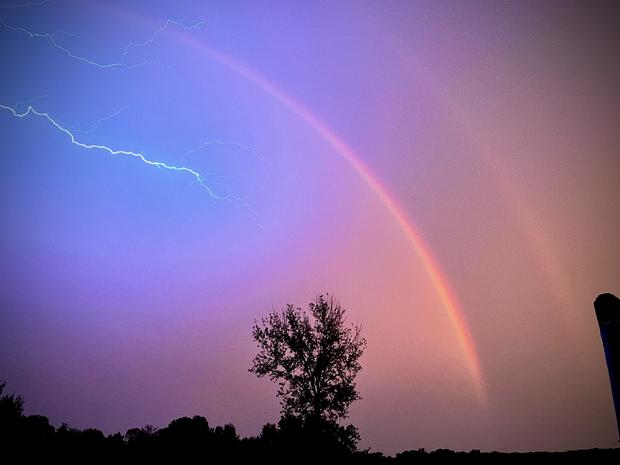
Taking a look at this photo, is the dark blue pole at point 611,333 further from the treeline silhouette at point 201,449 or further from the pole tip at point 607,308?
the treeline silhouette at point 201,449

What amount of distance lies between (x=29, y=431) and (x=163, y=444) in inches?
243

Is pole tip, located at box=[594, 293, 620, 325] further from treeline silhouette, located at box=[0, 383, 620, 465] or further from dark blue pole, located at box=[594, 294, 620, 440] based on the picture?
treeline silhouette, located at box=[0, 383, 620, 465]

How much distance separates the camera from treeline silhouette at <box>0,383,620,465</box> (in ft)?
57.4

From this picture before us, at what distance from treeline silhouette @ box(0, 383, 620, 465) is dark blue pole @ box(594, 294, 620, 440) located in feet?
37.0


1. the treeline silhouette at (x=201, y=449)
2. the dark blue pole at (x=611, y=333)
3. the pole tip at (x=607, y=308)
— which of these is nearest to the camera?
the dark blue pole at (x=611, y=333)

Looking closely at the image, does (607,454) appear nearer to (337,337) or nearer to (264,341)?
(337,337)

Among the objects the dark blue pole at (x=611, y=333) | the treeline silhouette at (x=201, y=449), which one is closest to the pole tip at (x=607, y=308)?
the dark blue pole at (x=611, y=333)

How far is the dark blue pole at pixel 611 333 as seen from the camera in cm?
752

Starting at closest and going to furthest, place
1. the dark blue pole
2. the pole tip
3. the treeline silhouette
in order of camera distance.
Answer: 1. the dark blue pole
2. the pole tip
3. the treeline silhouette

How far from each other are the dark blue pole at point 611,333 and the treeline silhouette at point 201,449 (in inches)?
444

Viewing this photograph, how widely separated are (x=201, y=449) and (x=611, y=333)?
67.1 feet

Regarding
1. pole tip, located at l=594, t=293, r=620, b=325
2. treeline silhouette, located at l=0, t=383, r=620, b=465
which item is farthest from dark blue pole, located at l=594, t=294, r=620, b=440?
treeline silhouette, located at l=0, t=383, r=620, b=465

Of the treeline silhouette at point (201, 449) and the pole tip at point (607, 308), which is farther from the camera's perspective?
the treeline silhouette at point (201, 449)

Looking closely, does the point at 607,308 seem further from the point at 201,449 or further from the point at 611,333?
the point at 201,449
